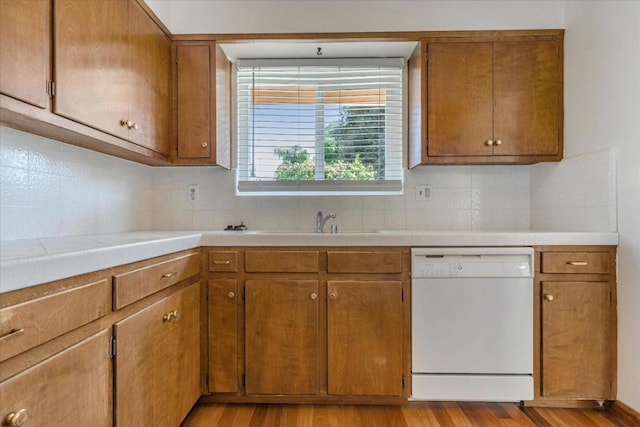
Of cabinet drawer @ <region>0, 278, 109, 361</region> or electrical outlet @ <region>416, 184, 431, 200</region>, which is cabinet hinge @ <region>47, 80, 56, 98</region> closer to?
cabinet drawer @ <region>0, 278, 109, 361</region>

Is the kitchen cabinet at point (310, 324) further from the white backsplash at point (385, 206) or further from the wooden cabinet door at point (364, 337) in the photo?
the white backsplash at point (385, 206)

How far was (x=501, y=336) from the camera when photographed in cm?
187

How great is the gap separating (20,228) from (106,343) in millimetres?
701

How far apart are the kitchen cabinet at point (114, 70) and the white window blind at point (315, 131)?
567mm

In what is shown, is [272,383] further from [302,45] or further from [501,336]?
[302,45]

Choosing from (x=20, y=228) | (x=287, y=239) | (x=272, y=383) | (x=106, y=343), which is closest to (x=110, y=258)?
(x=106, y=343)

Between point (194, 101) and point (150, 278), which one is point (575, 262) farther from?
point (194, 101)

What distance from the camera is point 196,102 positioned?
2.21 meters

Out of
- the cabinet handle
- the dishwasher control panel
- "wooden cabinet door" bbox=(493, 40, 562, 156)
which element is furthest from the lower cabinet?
"wooden cabinet door" bbox=(493, 40, 562, 156)

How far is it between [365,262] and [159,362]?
103 centimetres

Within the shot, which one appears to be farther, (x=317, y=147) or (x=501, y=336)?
(x=317, y=147)

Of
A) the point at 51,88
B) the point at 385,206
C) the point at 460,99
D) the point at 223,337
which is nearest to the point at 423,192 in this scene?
the point at 385,206

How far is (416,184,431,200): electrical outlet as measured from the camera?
97.3 inches

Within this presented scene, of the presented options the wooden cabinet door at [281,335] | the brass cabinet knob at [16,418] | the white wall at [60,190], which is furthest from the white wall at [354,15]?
the brass cabinet knob at [16,418]
